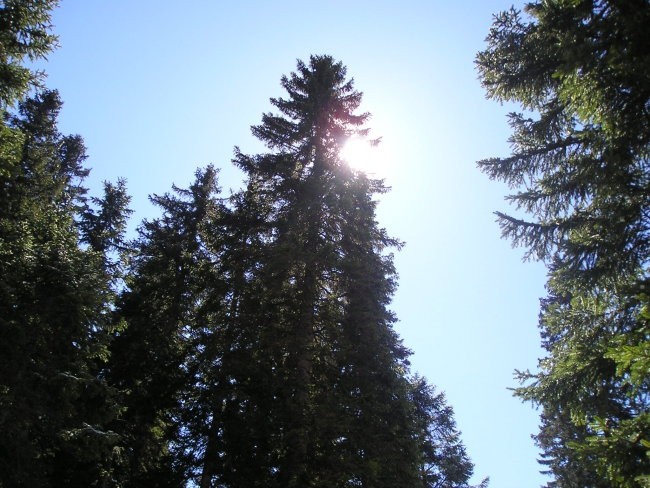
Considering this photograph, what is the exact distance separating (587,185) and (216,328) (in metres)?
13.1

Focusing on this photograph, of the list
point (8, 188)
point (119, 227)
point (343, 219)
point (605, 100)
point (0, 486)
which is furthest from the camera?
point (119, 227)

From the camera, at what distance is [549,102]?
1069cm

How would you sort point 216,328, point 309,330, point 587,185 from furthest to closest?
point 216,328
point 309,330
point 587,185

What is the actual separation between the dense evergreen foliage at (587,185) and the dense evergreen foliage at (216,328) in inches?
228

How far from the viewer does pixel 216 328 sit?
1645 centimetres

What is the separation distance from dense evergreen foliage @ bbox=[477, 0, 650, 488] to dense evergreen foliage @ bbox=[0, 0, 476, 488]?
19.0 ft

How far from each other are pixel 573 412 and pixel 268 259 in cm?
978

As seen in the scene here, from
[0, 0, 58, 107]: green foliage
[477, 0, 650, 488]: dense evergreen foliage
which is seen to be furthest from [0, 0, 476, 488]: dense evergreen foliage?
[477, 0, 650, 488]: dense evergreen foliage

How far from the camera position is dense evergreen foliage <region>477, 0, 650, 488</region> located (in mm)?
A: 7199

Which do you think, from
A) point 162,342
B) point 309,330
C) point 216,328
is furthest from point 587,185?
point 162,342

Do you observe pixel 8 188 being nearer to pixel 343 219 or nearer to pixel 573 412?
pixel 343 219

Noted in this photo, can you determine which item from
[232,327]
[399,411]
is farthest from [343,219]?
[399,411]

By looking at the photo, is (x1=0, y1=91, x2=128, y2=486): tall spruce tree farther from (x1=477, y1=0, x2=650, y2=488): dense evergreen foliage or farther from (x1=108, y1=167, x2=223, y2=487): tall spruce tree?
(x1=477, y1=0, x2=650, y2=488): dense evergreen foliage

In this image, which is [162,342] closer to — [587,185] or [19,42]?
[19,42]
